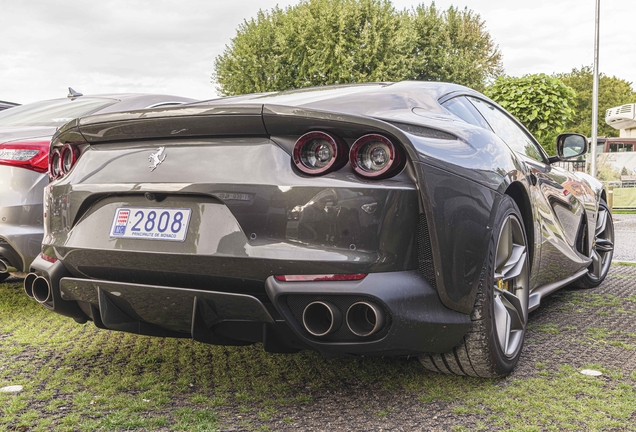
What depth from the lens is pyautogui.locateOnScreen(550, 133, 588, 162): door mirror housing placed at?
4637mm

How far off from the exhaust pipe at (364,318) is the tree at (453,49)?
3622 centimetres

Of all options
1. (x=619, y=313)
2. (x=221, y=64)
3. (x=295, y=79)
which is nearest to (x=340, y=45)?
(x=295, y=79)

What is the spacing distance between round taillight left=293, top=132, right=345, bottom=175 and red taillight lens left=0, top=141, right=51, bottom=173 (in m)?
2.26

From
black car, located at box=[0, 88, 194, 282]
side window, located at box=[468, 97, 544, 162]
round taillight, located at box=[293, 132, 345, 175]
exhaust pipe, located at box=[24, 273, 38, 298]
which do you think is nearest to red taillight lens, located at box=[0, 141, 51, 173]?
black car, located at box=[0, 88, 194, 282]

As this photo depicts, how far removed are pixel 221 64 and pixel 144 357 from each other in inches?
1326

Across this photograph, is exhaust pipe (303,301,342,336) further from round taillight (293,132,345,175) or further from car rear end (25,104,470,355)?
round taillight (293,132,345,175)

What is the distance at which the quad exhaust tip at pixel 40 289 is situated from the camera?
2.73 metres

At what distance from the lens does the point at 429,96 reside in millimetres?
2967

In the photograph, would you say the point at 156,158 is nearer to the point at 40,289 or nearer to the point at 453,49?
the point at 40,289

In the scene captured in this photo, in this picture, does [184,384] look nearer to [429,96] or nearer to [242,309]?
[242,309]

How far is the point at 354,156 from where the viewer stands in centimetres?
222

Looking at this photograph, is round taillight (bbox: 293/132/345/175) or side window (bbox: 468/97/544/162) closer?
round taillight (bbox: 293/132/345/175)

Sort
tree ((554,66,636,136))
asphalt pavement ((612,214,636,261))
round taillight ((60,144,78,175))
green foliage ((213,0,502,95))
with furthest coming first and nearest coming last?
tree ((554,66,636,136)) → green foliage ((213,0,502,95)) → asphalt pavement ((612,214,636,261)) → round taillight ((60,144,78,175))

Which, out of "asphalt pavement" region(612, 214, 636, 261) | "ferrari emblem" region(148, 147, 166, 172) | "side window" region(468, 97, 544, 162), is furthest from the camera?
"asphalt pavement" region(612, 214, 636, 261)
